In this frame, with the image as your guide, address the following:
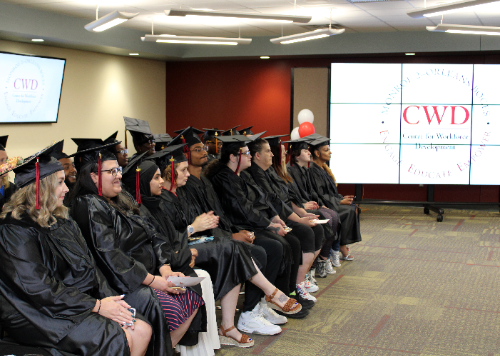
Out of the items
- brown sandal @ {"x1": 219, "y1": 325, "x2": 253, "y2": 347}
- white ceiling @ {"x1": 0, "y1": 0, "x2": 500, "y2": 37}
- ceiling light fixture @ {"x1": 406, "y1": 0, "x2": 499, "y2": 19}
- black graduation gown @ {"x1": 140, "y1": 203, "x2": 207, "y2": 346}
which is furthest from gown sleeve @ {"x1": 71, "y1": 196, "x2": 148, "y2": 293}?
white ceiling @ {"x1": 0, "y1": 0, "x2": 500, "y2": 37}

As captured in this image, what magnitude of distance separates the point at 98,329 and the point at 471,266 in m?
4.16

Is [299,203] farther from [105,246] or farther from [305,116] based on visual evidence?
[305,116]

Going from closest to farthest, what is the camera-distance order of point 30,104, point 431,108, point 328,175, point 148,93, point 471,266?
point 471,266 < point 328,175 < point 30,104 < point 431,108 < point 148,93

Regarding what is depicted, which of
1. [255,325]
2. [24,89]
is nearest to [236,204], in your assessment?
[255,325]

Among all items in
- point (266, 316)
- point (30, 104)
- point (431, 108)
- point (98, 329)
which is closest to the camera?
point (98, 329)

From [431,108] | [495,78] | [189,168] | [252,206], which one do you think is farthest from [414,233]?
[189,168]

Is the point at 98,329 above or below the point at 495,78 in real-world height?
below

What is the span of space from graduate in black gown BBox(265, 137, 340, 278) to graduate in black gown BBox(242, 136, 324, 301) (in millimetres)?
43

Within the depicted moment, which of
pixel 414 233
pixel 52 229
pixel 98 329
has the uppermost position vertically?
pixel 52 229

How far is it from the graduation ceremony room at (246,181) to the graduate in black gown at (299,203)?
26 mm

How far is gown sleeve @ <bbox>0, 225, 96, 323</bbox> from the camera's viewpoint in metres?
2.10

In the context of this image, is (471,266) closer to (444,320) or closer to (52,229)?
(444,320)

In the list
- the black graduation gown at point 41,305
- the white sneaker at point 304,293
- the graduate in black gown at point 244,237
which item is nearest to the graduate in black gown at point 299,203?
the white sneaker at point 304,293

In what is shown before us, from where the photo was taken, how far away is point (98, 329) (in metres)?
2.16
